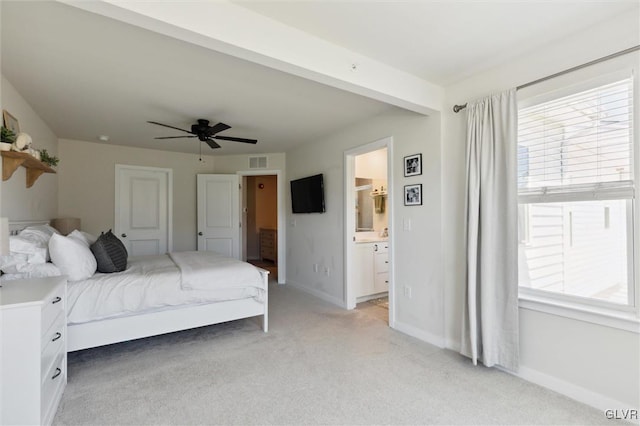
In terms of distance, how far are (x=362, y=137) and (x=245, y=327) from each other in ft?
8.42

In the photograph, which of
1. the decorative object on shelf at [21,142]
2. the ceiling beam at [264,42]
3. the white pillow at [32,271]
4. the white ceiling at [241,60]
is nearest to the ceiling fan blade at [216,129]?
the white ceiling at [241,60]

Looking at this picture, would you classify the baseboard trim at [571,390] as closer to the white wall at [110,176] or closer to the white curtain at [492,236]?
the white curtain at [492,236]

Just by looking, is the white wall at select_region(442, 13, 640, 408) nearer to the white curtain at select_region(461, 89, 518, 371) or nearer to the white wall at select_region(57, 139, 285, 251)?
the white curtain at select_region(461, 89, 518, 371)

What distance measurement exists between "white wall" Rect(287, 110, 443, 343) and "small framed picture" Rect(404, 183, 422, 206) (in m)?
0.05

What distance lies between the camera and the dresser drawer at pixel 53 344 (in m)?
1.73

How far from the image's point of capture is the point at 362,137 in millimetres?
3795

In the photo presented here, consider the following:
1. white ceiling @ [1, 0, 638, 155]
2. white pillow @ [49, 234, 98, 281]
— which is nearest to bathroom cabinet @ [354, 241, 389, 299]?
white ceiling @ [1, 0, 638, 155]

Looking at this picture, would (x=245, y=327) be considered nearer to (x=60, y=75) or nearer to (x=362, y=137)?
(x=362, y=137)

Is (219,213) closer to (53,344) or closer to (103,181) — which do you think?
(103,181)

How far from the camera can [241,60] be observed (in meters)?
2.32

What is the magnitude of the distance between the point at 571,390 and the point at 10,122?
4759 millimetres

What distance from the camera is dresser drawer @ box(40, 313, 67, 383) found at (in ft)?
5.67

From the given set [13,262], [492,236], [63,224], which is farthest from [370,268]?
[63,224]

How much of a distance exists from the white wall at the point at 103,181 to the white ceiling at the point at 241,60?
3.70ft
